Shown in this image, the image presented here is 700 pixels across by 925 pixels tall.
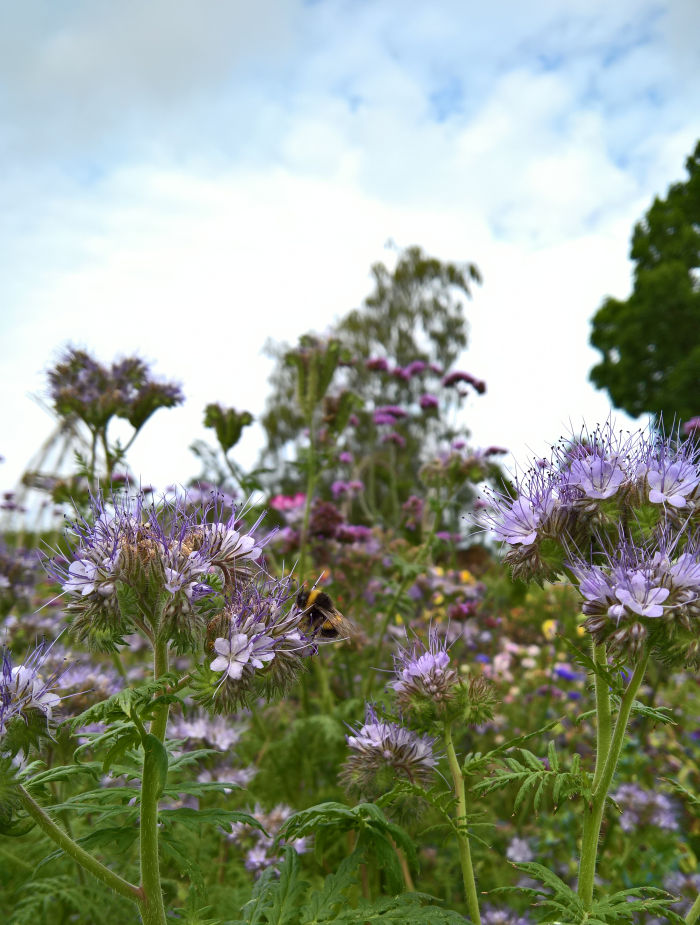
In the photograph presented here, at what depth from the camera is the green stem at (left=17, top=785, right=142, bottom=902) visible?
179 centimetres

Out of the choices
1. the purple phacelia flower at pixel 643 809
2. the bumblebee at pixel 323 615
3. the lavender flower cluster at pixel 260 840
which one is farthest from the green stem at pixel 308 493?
the purple phacelia flower at pixel 643 809

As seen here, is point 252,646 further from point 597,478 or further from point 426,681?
point 597,478

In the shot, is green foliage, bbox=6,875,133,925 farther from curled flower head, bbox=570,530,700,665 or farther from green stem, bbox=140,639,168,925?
curled flower head, bbox=570,530,700,665

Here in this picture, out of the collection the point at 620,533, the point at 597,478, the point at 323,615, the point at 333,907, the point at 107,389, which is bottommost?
the point at 333,907

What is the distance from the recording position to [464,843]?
205 cm

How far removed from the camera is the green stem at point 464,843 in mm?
2006

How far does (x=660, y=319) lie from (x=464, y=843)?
26580 millimetres

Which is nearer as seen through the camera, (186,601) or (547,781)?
(186,601)

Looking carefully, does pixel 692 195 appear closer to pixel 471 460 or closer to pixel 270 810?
pixel 471 460

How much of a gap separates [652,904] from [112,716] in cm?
134

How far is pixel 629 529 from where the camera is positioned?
2070 mm

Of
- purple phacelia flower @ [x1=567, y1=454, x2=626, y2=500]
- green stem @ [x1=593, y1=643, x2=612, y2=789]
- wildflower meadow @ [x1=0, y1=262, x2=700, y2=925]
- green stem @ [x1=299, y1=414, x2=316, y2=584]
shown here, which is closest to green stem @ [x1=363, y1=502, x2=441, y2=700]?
green stem @ [x1=299, y1=414, x2=316, y2=584]

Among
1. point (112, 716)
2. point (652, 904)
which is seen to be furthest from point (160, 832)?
point (652, 904)

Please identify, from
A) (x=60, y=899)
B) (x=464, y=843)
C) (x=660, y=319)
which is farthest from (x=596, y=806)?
(x=660, y=319)
